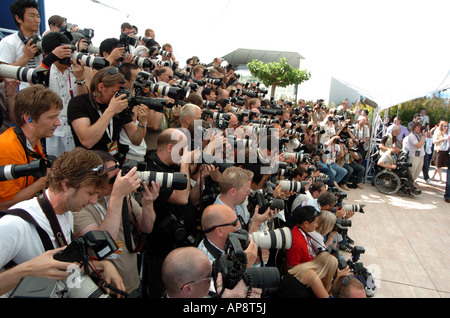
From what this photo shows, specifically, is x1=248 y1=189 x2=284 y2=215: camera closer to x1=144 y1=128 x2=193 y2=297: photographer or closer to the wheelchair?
x1=144 y1=128 x2=193 y2=297: photographer

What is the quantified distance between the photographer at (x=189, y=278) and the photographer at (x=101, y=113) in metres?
1.32

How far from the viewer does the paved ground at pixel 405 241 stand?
4480 millimetres

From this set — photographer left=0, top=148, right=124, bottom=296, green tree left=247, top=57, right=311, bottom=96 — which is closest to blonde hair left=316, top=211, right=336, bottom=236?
photographer left=0, top=148, right=124, bottom=296

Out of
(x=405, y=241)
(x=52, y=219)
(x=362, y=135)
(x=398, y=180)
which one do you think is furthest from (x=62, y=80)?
(x=362, y=135)

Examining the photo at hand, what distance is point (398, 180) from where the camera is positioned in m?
8.44

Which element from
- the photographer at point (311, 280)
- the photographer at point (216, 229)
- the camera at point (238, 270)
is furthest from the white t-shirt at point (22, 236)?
the photographer at point (311, 280)

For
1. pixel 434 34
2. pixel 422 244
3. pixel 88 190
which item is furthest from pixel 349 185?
pixel 88 190

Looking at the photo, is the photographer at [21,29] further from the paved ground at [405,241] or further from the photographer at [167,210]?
the paved ground at [405,241]

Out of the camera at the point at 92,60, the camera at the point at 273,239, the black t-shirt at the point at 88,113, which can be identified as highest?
the camera at the point at 92,60

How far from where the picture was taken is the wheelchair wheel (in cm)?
848

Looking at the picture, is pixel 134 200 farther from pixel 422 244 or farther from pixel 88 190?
pixel 422 244

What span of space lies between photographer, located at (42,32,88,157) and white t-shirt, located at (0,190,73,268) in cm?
153

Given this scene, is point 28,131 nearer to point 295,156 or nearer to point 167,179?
point 167,179
